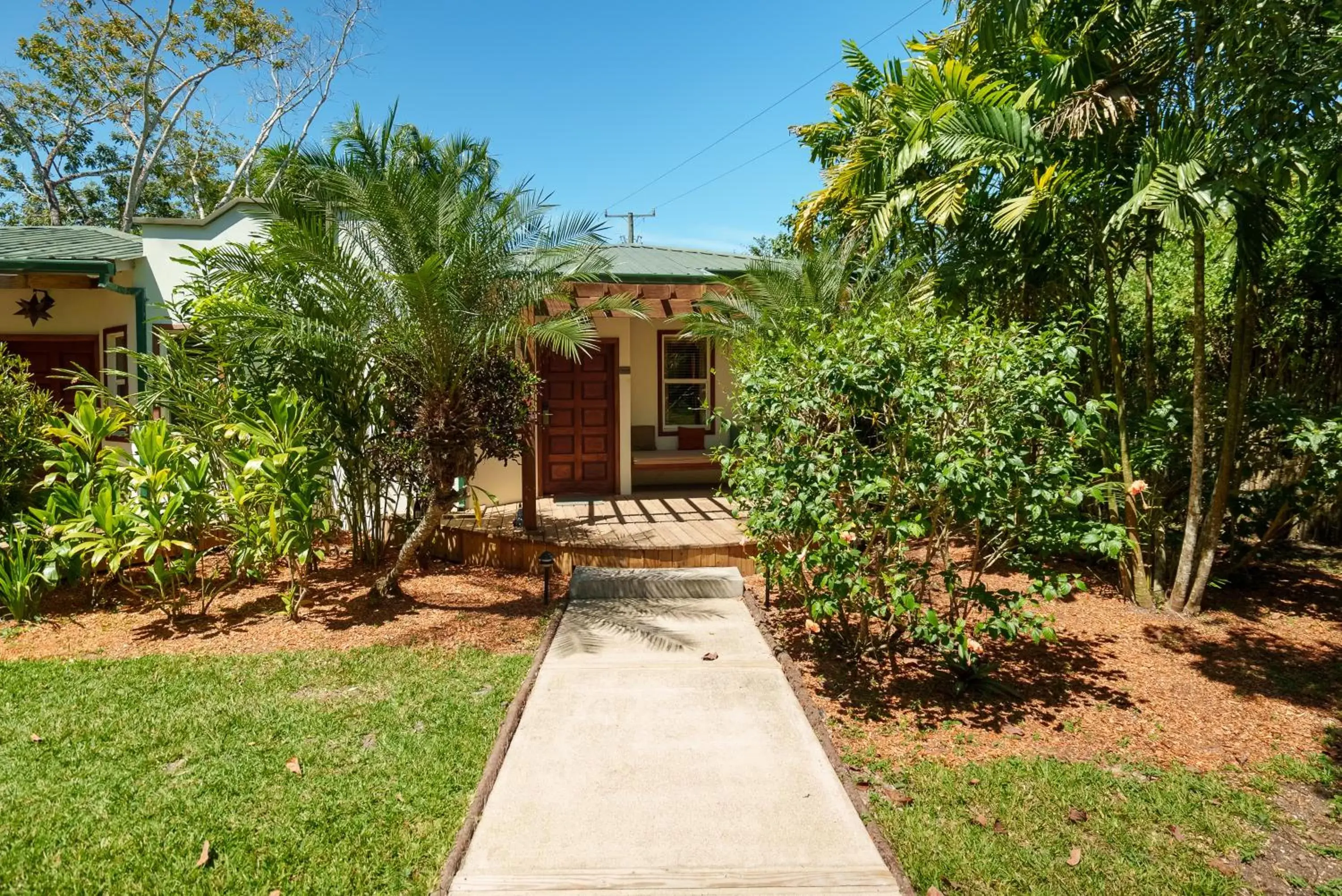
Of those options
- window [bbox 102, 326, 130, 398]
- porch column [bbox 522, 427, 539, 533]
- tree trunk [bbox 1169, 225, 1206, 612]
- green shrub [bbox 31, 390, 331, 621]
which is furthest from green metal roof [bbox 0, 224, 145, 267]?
tree trunk [bbox 1169, 225, 1206, 612]

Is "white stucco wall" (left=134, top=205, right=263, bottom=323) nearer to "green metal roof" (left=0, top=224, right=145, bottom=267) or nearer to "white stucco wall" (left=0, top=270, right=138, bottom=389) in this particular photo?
"green metal roof" (left=0, top=224, right=145, bottom=267)

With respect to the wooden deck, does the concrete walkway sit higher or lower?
lower

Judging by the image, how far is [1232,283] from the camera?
5.99m

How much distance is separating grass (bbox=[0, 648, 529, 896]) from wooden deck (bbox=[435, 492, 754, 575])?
227 centimetres

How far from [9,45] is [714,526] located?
25.5 meters

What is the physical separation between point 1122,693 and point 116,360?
12.0 metres

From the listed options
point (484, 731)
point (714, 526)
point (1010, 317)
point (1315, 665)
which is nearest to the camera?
point (484, 731)

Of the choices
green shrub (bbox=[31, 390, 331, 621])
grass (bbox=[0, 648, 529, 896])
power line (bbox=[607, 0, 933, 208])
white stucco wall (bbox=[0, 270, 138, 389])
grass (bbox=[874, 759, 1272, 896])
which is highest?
power line (bbox=[607, 0, 933, 208])

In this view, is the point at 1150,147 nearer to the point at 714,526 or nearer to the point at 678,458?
the point at 714,526

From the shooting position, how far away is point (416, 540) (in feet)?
21.2

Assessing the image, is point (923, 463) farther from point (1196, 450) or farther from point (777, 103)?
point (777, 103)

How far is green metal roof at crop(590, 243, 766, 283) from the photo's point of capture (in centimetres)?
899

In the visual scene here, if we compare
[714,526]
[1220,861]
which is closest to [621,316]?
[714,526]

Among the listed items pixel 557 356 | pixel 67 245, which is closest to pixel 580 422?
pixel 557 356
